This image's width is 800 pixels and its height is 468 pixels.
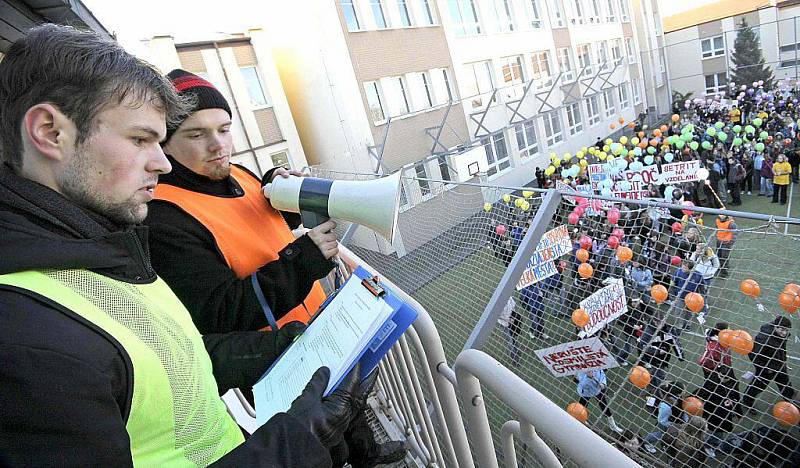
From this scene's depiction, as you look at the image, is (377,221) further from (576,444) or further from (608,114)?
(608,114)

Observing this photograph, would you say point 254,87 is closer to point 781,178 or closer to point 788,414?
point 788,414

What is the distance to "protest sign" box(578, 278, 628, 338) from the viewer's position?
129 inches

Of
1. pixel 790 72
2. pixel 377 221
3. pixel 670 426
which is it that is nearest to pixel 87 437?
pixel 377 221

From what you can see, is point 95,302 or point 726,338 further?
point 726,338

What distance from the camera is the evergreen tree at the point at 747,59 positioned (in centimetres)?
2735

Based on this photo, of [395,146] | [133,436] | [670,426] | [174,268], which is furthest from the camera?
[395,146]

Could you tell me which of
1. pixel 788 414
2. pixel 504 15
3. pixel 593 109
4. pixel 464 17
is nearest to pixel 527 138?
pixel 504 15

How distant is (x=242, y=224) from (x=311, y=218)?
30 centimetres

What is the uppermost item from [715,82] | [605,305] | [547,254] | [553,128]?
[547,254]

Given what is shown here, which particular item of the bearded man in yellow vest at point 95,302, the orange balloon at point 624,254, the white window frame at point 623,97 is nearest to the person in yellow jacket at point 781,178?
the orange balloon at point 624,254

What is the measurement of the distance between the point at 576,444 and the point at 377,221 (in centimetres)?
104

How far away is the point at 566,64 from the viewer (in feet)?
68.7

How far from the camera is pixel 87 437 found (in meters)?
0.65

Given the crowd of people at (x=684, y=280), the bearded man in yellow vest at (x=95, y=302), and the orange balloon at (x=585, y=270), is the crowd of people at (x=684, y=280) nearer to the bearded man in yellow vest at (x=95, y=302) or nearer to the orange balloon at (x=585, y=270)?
the orange balloon at (x=585, y=270)
